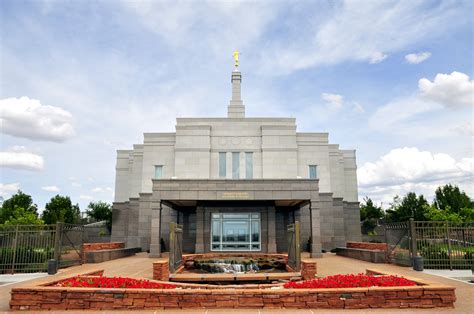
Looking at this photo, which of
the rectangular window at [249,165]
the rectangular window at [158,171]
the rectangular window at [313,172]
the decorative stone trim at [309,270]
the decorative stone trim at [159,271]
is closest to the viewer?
the decorative stone trim at [159,271]

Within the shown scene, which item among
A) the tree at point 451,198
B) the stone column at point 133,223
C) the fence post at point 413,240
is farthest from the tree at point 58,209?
the tree at point 451,198

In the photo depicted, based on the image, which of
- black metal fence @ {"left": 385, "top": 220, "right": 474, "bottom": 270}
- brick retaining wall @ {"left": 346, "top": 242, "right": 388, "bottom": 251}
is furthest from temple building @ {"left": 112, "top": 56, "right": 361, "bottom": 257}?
black metal fence @ {"left": 385, "top": 220, "right": 474, "bottom": 270}

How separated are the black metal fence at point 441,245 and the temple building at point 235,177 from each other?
8057 mm

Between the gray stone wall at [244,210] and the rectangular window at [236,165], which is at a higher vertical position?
the rectangular window at [236,165]

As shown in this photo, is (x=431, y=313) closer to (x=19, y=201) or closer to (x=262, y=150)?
(x=262, y=150)

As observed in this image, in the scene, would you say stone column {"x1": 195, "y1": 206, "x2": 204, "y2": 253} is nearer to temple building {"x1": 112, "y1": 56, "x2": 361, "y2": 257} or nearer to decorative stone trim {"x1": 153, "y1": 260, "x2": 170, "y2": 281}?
temple building {"x1": 112, "y1": 56, "x2": 361, "y2": 257}

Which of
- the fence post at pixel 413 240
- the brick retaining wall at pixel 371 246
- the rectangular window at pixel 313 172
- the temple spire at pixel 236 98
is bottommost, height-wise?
the brick retaining wall at pixel 371 246

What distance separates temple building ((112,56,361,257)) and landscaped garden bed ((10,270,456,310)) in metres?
16.3

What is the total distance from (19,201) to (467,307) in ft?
163

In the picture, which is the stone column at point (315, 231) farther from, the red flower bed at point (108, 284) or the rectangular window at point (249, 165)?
the red flower bed at point (108, 284)

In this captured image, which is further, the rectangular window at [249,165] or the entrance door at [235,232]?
the rectangular window at [249,165]

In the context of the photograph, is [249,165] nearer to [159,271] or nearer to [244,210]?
[244,210]

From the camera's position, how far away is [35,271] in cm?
1734

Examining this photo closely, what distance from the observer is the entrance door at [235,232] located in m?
27.7
